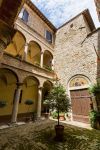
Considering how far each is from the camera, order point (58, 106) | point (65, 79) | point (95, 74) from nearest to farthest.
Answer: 1. point (58, 106)
2. point (95, 74)
3. point (65, 79)

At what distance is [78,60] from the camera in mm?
12469

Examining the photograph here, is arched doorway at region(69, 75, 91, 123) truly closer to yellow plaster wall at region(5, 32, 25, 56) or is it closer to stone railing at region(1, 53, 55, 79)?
stone railing at region(1, 53, 55, 79)

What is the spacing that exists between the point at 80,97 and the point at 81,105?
2.31ft

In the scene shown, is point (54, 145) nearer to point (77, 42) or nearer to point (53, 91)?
point (53, 91)

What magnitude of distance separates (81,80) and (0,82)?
25.0 ft

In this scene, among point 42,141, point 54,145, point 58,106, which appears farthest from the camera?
point 58,106

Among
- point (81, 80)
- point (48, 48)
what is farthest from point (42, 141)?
point (48, 48)

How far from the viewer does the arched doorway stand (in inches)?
418

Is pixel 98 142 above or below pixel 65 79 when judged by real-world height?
below

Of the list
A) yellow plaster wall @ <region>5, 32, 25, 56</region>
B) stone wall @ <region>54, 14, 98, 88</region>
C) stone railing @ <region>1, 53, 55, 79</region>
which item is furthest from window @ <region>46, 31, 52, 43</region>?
stone railing @ <region>1, 53, 55, 79</region>

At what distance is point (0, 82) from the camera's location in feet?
39.0

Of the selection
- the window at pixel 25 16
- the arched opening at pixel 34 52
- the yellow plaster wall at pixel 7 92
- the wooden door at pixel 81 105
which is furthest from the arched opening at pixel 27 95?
the window at pixel 25 16

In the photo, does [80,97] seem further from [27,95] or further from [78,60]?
[27,95]

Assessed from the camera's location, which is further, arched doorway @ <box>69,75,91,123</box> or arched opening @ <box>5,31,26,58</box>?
arched opening @ <box>5,31,26,58</box>
